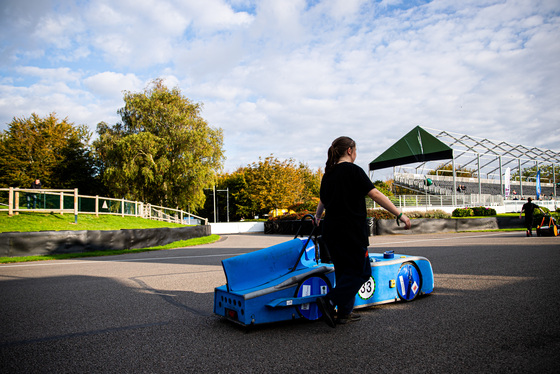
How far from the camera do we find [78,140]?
143 ft

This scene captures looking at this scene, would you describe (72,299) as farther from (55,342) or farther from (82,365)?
(82,365)

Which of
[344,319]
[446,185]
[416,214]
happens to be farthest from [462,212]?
[344,319]

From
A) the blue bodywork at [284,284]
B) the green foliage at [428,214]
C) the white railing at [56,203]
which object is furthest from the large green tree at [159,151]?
the blue bodywork at [284,284]

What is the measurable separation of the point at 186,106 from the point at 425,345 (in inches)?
1444

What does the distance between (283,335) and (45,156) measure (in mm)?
44939

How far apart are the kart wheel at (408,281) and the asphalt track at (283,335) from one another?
0.48 ft

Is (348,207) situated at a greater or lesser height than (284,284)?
greater

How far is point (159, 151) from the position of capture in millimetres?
33562

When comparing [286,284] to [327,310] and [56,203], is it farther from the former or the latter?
[56,203]

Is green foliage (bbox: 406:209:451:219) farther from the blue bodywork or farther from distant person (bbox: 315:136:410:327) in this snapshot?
distant person (bbox: 315:136:410:327)

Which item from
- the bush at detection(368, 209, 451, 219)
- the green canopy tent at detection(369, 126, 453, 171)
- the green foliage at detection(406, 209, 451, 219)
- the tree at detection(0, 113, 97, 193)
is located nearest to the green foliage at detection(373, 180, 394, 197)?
the green canopy tent at detection(369, 126, 453, 171)

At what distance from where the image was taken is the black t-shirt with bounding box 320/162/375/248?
11.6ft

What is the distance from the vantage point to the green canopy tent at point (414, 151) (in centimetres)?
3486

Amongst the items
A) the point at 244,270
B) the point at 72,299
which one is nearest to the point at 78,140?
the point at 72,299
